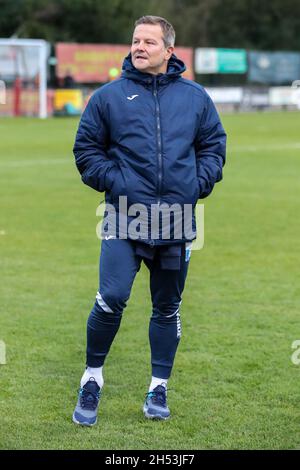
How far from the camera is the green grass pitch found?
4926 mm

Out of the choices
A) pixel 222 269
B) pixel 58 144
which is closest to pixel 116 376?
pixel 222 269

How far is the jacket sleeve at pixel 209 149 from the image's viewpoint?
197 inches

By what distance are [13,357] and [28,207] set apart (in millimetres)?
7652

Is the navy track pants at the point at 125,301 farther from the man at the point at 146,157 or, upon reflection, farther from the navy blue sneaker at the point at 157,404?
the navy blue sneaker at the point at 157,404

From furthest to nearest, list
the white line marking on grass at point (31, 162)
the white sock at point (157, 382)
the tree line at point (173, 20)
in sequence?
the tree line at point (173, 20) < the white line marking on grass at point (31, 162) < the white sock at point (157, 382)

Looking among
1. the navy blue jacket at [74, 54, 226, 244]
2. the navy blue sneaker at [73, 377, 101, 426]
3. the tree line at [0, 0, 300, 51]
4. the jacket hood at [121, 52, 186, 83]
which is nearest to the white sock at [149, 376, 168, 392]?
the navy blue sneaker at [73, 377, 101, 426]

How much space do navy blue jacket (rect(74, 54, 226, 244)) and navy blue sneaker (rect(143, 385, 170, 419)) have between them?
0.93 metres

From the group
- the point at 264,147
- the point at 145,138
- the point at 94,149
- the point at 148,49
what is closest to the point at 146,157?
the point at 145,138

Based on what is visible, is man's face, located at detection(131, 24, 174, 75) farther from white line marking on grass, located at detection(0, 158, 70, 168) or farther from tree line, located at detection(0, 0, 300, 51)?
tree line, located at detection(0, 0, 300, 51)

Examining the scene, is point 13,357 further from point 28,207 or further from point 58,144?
point 58,144

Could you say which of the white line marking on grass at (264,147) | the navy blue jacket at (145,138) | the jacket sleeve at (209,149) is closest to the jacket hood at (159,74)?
the navy blue jacket at (145,138)

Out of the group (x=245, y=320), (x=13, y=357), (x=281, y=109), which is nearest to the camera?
(x=13, y=357)

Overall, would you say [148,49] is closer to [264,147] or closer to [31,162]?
[31,162]
